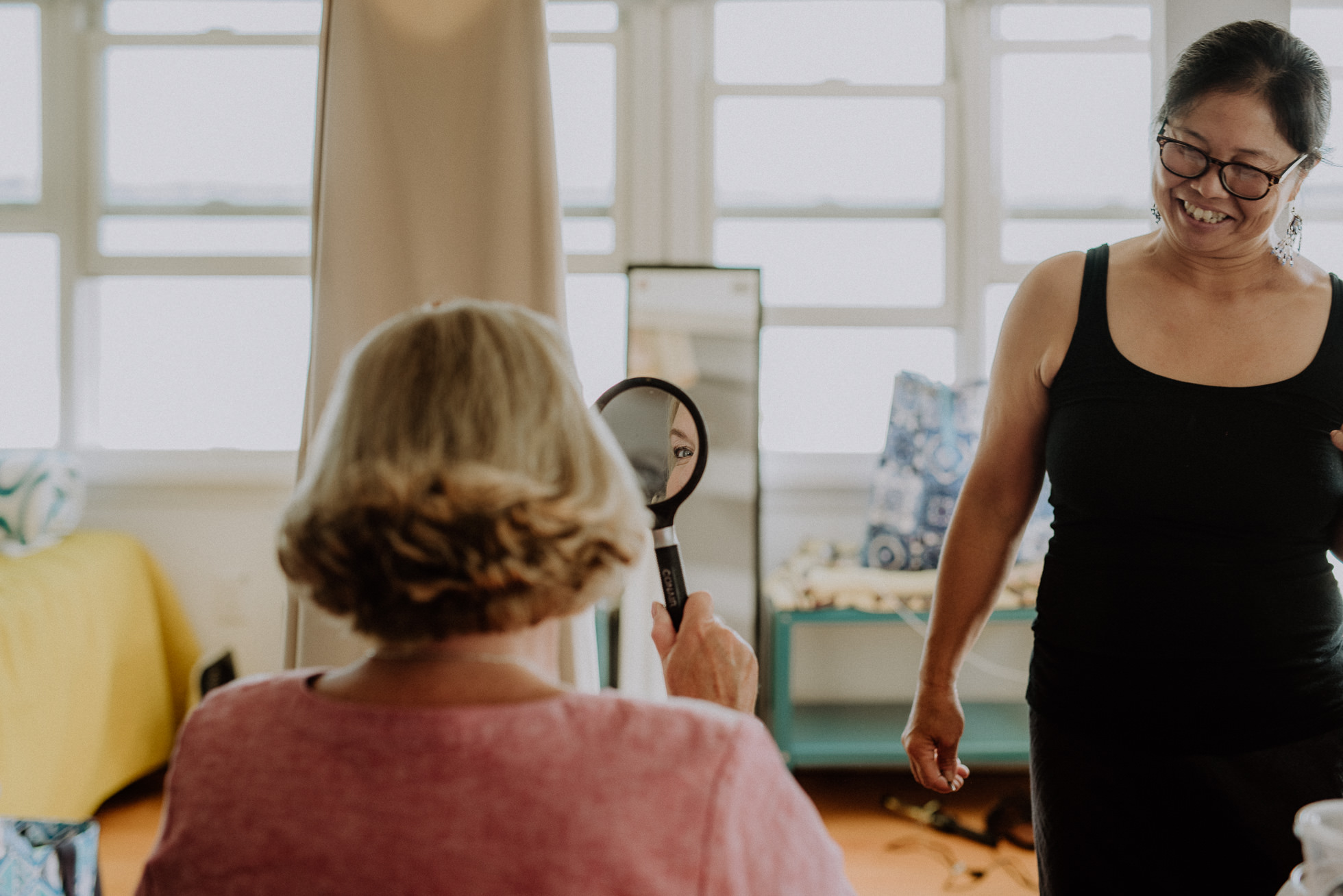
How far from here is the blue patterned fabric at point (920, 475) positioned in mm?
2924

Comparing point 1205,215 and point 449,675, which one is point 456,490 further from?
point 1205,215

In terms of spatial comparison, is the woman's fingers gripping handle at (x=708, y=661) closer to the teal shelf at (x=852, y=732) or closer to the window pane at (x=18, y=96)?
the teal shelf at (x=852, y=732)

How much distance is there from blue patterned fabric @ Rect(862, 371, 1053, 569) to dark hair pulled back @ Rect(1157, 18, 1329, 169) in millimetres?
1906

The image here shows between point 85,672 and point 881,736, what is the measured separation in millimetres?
2268

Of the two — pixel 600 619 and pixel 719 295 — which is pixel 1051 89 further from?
pixel 600 619

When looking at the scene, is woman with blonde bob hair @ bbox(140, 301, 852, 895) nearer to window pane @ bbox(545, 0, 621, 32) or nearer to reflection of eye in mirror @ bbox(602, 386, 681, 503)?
reflection of eye in mirror @ bbox(602, 386, 681, 503)

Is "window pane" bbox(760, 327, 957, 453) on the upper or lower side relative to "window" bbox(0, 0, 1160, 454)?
lower

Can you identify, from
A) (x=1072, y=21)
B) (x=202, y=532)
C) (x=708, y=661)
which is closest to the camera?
(x=708, y=661)

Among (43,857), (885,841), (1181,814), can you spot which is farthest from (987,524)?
(885,841)

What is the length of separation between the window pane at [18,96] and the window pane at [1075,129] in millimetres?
3452

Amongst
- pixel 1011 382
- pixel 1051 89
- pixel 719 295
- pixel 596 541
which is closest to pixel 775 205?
pixel 719 295

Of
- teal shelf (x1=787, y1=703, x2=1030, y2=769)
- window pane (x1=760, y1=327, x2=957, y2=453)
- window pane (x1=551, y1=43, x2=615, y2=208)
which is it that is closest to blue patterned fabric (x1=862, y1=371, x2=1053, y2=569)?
window pane (x1=760, y1=327, x2=957, y2=453)

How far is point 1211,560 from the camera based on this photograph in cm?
102

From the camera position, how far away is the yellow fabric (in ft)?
7.47
